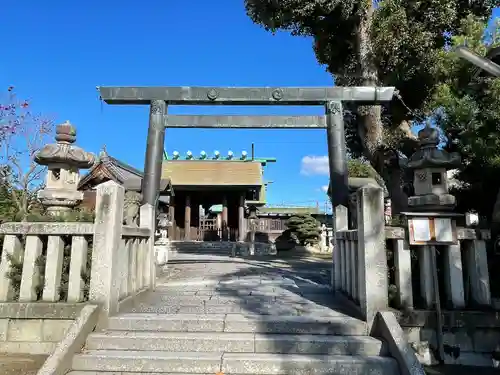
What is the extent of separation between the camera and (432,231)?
4.41 metres

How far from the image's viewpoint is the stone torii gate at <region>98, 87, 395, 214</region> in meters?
7.46

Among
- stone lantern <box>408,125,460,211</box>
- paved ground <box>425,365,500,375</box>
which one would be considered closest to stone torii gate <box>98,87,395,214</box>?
stone lantern <box>408,125,460,211</box>

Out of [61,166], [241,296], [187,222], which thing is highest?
[61,166]

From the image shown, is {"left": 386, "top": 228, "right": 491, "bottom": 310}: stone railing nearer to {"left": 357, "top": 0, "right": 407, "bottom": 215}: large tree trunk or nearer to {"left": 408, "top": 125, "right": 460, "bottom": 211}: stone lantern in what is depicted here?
{"left": 408, "top": 125, "right": 460, "bottom": 211}: stone lantern

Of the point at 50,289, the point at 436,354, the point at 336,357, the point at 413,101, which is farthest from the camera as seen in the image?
the point at 413,101

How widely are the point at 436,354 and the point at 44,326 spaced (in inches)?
197

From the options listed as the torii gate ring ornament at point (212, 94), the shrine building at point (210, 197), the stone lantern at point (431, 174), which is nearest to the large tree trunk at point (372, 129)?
the stone lantern at point (431, 174)

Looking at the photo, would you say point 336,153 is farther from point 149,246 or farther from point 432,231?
point 149,246

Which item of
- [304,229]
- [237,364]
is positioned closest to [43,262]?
[237,364]

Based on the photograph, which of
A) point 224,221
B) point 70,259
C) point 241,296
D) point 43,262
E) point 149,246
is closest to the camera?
point 70,259

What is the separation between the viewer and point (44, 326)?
4.56 m

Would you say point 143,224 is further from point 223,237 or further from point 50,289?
point 223,237

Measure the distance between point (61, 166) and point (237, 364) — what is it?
4.89 meters

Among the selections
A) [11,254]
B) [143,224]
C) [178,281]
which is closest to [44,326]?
[11,254]
